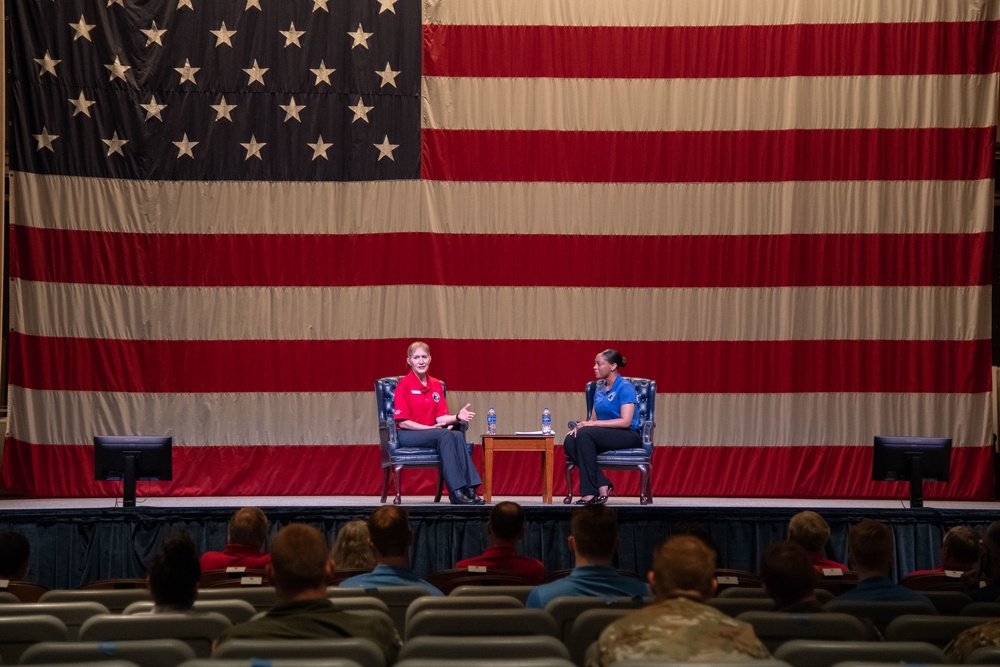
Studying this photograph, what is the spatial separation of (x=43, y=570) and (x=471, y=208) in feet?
13.1

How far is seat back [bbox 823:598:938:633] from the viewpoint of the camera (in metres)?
2.83

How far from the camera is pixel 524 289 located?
8.61 metres

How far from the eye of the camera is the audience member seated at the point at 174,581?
8.95 feet

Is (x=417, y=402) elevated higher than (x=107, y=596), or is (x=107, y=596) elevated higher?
(x=417, y=402)

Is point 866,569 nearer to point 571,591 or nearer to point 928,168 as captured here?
point 571,591

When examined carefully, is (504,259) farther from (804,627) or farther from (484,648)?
(484,648)

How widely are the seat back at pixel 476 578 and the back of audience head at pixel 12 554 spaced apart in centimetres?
142

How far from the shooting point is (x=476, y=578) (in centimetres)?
382

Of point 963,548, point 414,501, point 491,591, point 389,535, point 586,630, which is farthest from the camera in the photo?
point 414,501

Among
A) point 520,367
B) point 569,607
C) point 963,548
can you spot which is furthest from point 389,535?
point 520,367

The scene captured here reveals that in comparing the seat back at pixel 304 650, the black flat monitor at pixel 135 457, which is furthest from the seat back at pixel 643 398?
the seat back at pixel 304 650

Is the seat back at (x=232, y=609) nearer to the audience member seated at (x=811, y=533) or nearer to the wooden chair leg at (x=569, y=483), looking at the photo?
the audience member seated at (x=811, y=533)

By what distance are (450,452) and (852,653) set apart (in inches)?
212

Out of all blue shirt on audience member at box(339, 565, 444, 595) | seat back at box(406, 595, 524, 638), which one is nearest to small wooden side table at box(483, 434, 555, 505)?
blue shirt on audience member at box(339, 565, 444, 595)
